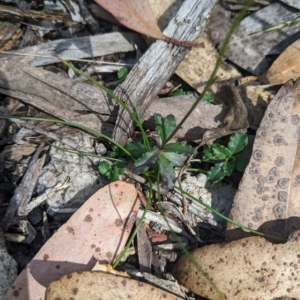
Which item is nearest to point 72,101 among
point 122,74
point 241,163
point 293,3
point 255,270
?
point 122,74

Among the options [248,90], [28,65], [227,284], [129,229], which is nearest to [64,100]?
[28,65]

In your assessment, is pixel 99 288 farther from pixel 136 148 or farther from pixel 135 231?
pixel 136 148

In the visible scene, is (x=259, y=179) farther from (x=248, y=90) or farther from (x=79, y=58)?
(x=79, y=58)

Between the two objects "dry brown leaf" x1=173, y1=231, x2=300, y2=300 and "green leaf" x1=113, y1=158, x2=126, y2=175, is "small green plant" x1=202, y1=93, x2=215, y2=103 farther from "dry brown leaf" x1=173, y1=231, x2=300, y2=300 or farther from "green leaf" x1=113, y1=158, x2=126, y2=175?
"dry brown leaf" x1=173, y1=231, x2=300, y2=300

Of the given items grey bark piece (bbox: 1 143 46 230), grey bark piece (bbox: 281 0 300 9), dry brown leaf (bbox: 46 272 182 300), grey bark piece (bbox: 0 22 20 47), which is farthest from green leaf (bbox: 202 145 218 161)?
grey bark piece (bbox: 0 22 20 47)

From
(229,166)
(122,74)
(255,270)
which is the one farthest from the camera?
(122,74)

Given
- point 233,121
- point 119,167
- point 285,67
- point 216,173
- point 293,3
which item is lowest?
point 119,167

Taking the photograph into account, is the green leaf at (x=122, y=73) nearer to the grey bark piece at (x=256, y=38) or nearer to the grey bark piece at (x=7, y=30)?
the grey bark piece at (x=256, y=38)
